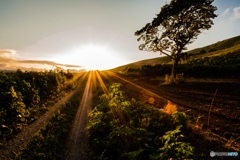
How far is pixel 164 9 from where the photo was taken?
1265 centimetres

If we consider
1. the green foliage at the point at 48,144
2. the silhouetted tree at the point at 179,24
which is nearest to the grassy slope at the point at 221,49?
the silhouetted tree at the point at 179,24

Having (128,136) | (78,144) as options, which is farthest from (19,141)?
(128,136)

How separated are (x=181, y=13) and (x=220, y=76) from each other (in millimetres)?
10530

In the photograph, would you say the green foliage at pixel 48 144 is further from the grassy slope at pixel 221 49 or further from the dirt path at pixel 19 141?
the grassy slope at pixel 221 49

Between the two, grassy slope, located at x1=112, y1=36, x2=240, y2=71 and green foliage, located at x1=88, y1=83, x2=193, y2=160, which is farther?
grassy slope, located at x1=112, y1=36, x2=240, y2=71

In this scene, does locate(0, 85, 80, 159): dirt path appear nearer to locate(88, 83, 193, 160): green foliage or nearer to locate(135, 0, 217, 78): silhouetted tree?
locate(88, 83, 193, 160): green foliage

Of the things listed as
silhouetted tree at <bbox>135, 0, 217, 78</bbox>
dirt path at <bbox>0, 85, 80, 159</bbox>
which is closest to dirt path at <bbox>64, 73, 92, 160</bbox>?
dirt path at <bbox>0, 85, 80, 159</bbox>

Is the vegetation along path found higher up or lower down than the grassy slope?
lower down

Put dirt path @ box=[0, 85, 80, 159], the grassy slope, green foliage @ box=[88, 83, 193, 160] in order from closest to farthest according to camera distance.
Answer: green foliage @ box=[88, 83, 193, 160] < dirt path @ box=[0, 85, 80, 159] < the grassy slope

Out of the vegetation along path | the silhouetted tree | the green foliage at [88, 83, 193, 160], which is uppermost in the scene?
the silhouetted tree

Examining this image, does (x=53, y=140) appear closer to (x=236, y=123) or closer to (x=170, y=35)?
(x=236, y=123)

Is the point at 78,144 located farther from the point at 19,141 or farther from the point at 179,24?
the point at 179,24

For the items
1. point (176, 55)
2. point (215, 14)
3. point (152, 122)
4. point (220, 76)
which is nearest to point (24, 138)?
point (152, 122)

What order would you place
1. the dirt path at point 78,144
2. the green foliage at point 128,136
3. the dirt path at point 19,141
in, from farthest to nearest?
1. the dirt path at point 19,141
2. the dirt path at point 78,144
3. the green foliage at point 128,136
